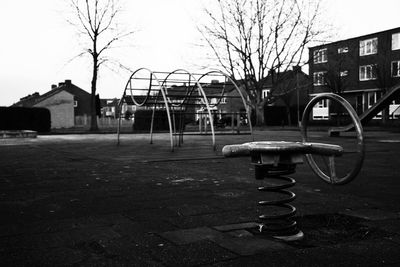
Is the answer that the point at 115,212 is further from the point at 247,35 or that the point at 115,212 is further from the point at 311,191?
the point at 247,35

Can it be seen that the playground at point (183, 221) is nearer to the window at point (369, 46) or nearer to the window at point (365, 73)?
the window at point (369, 46)

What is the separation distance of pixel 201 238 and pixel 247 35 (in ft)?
119

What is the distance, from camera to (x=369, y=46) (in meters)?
48.3

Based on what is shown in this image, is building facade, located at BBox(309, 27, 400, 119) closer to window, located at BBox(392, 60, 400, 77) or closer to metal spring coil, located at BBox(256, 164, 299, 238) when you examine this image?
window, located at BBox(392, 60, 400, 77)

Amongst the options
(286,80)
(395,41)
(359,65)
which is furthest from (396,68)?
(286,80)

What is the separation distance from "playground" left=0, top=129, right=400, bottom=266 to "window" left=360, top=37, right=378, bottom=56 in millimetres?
44677

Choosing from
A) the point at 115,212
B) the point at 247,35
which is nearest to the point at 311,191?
the point at 115,212

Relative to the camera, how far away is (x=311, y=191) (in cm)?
526

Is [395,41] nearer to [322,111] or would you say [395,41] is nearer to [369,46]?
[369,46]

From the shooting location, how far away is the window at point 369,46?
47438 millimetres

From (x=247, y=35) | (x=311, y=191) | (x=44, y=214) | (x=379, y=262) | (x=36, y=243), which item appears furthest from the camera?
(x=247, y=35)

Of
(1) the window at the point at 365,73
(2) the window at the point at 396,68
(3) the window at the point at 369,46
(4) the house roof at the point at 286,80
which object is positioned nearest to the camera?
(4) the house roof at the point at 286,80

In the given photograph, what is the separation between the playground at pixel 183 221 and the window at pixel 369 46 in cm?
4468

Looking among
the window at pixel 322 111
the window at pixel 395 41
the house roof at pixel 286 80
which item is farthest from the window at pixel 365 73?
the house roof at pixel 286 80
